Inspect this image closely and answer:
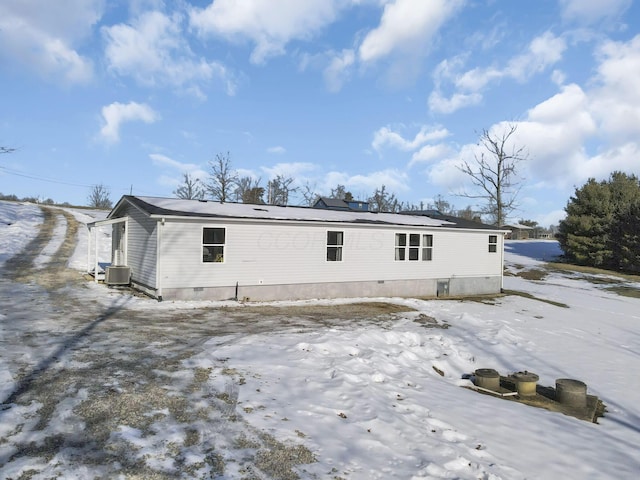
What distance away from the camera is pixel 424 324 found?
12.4m

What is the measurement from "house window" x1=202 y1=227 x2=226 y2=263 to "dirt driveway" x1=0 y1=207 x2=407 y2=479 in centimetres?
390

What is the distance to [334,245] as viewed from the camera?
53.3ft

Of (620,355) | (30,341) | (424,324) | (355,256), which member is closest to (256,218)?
(355,256)

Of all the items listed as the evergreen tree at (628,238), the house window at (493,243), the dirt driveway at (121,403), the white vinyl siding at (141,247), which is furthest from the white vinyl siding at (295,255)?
the evergreen tree at (628,238)

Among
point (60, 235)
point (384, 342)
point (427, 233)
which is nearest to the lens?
point (384, 342)

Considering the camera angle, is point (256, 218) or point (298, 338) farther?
point (256, 218)

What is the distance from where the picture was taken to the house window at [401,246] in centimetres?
1792

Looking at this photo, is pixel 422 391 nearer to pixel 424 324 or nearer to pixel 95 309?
pixel 424 324

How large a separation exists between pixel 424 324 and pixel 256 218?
670cm

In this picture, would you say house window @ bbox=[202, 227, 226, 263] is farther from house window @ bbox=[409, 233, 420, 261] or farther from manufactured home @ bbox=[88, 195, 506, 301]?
house window @ bbox=[409, 233, 420, 261]

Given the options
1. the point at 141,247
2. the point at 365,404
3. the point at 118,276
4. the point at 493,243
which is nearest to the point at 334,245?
the point at 141,247

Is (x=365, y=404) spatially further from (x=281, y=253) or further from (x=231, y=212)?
(x=231, y=212)

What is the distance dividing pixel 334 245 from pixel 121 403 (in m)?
11.8

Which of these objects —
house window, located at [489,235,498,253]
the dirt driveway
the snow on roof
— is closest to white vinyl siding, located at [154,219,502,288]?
the snow on roof
